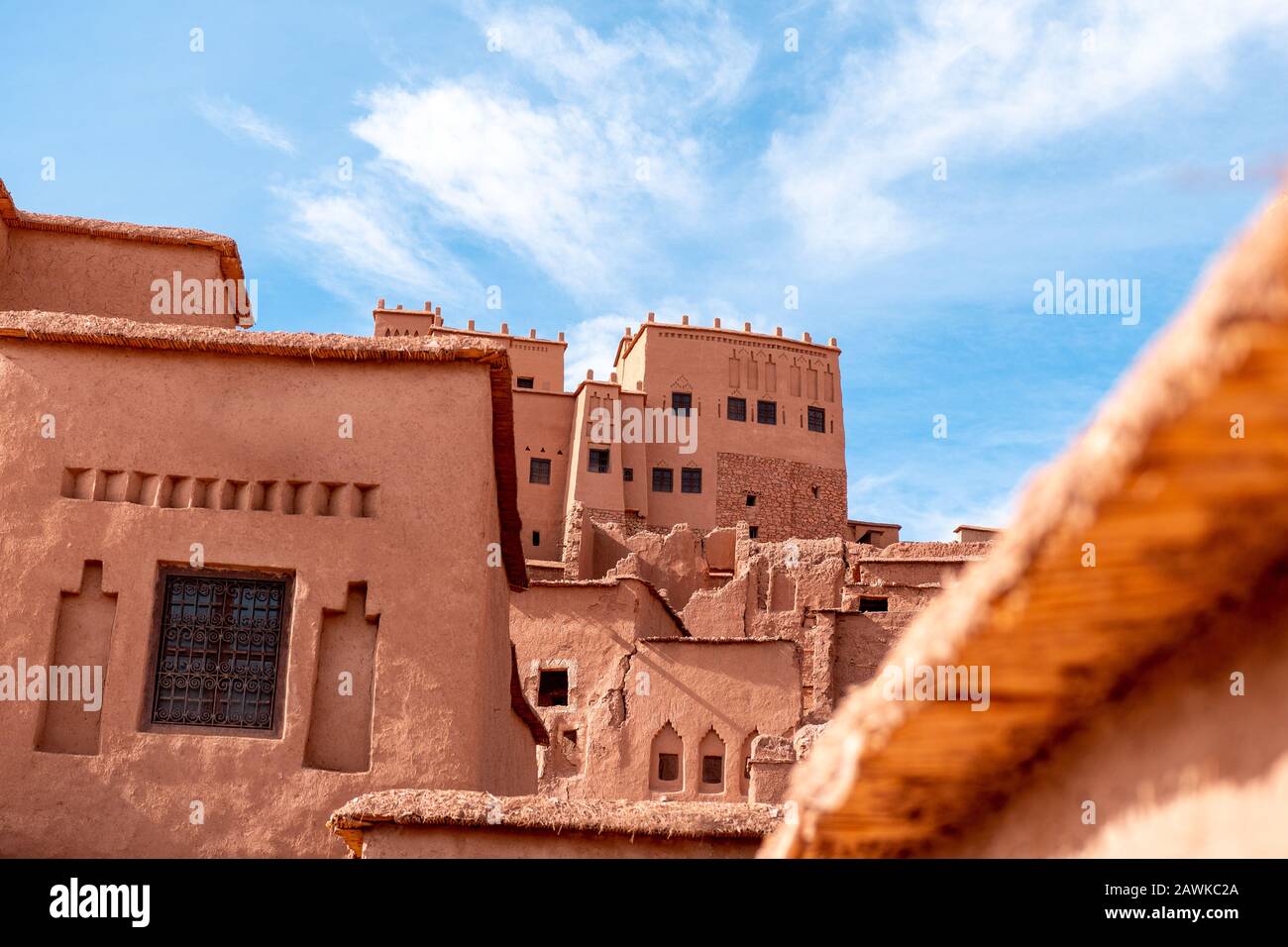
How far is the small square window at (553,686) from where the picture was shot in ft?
80.8

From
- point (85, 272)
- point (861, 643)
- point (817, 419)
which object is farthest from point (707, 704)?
point (817, 419)

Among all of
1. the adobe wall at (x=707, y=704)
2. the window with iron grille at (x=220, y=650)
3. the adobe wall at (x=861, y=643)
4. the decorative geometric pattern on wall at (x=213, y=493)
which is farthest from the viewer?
the adobe wall at (x=861, y=643)

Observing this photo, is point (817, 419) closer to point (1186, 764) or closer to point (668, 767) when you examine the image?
point (668, 767)

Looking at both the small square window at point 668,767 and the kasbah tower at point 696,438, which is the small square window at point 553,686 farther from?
the kasbah tower at point 696,438

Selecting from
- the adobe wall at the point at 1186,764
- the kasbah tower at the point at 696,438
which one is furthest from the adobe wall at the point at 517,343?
the adobe wall at the point at 1186,764

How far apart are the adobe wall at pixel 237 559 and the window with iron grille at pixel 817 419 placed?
124ft

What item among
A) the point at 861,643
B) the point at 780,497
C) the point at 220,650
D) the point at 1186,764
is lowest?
the point at 1186,764

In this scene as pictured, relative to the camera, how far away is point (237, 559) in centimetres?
942

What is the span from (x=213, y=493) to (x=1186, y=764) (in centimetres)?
795

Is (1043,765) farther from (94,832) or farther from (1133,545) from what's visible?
(94,832)

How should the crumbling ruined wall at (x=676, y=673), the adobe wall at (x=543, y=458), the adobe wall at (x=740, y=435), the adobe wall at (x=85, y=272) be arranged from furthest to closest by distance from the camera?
the adobe wall at (x=740, y=435) → the adobe wall at (x=543, y=458) → the crumbling ruined wall at (x=676, y=673) → the adobe wall at (x=85, y=272)

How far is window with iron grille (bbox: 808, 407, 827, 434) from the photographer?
4744 cm

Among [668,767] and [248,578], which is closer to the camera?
[248,578]

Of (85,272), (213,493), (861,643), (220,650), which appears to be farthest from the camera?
(861,643)
